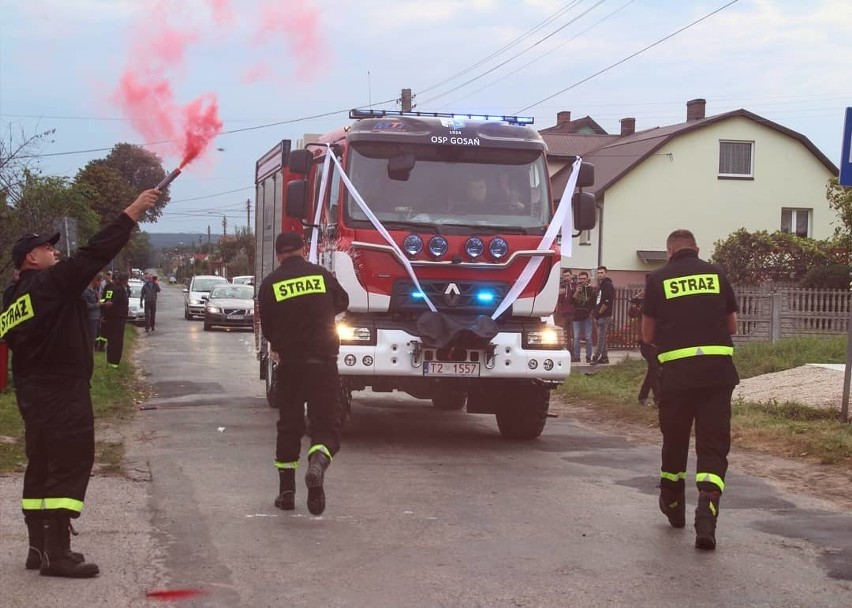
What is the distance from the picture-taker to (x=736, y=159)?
137 ft

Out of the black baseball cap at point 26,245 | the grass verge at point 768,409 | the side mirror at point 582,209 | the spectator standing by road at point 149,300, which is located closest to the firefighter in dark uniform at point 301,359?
the black baseball cap at point 26,245

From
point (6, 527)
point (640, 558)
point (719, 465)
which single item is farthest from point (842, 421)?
point (6, 527)

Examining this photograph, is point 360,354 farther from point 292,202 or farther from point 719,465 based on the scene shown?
point 719,465

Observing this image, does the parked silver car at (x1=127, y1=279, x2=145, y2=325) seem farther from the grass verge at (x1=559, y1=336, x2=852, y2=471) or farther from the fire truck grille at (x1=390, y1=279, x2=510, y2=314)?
the fire truck grille at (x1=390, y1=279, x2=510, y2=314)

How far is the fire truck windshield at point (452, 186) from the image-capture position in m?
11.1

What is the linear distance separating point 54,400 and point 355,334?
4.95 m

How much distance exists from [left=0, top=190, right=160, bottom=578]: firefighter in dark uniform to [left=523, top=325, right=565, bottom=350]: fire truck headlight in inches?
220

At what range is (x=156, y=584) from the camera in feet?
19.4

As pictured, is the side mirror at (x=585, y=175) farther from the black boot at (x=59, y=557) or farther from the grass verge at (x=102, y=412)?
the black boot at (x=59, y=557)

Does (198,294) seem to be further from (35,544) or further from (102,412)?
(35,544)

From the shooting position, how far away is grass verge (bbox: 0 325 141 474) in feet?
32.1

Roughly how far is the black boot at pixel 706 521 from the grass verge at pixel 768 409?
12.1 ft

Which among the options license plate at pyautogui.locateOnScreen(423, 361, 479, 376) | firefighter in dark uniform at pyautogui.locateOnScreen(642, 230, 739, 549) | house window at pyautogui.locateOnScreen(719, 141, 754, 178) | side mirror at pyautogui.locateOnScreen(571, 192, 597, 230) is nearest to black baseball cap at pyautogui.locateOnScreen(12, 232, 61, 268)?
firefighter in dark uniform at pyautogui.locateOnScreen(642, 230, 739, 549)

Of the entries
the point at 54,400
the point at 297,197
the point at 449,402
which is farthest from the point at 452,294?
the point at 54,400
